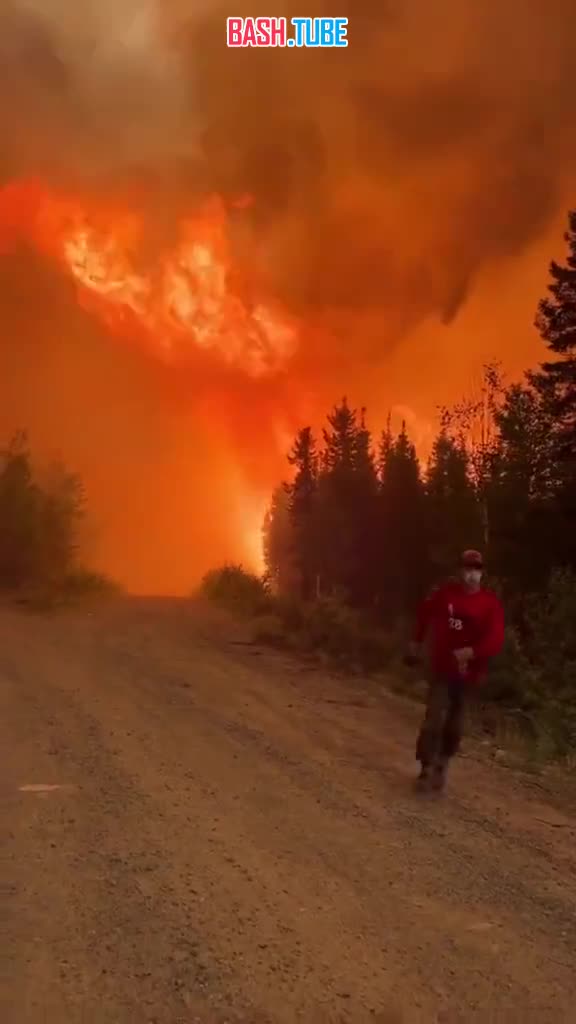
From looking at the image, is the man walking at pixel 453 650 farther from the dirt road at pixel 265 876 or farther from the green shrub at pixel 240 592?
the green shrub at pixel 240 592

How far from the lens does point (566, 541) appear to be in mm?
26938

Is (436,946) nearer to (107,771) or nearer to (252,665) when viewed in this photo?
(107,771)

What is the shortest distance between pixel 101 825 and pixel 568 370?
1054 inches

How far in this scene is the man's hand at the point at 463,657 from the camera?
7129mm

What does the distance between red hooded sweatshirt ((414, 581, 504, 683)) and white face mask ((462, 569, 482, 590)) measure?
8 centimetres

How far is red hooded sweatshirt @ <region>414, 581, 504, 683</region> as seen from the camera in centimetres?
721

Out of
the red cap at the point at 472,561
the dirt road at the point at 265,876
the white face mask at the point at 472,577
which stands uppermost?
the red cap at the point at 472,561

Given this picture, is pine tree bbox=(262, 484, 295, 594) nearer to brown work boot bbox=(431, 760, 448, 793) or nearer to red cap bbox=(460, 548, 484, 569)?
brown work boot bbox=(431, 760, 448, 793)

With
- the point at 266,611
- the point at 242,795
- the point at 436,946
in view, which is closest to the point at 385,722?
the point at 242,795

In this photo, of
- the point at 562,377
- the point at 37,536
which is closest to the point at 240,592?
the point at 37,536

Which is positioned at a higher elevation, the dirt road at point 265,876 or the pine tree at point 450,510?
the pine tree at point 450,510

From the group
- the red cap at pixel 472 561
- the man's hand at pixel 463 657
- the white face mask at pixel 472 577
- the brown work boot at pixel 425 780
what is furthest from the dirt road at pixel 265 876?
the red cap at pixel 472 561

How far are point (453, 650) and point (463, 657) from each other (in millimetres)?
154

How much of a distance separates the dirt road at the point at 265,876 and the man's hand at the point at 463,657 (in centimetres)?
124
